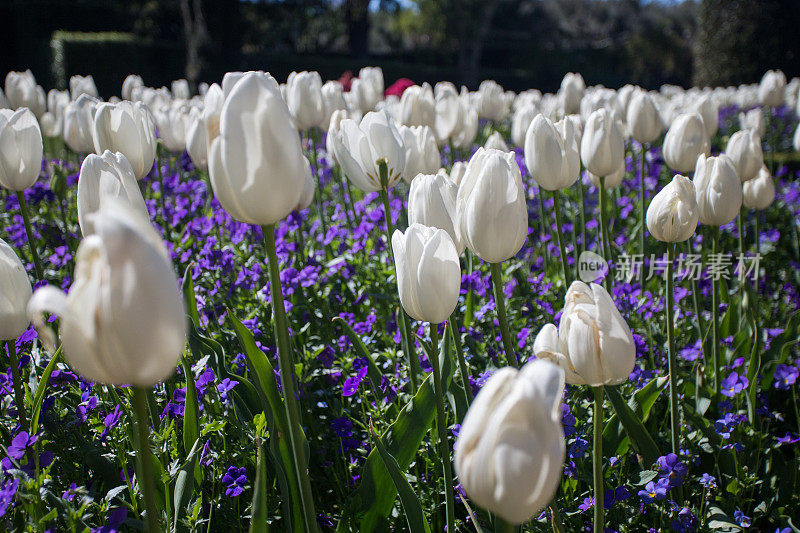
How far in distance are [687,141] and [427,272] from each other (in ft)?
5.57

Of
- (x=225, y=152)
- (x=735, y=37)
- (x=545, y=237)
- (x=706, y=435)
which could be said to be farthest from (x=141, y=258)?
(x=735, y=37)

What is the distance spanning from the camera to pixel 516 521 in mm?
770

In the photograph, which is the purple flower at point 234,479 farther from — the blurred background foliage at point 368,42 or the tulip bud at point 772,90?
the blurred background foliage at point 368,42

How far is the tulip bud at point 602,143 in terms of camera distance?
2.18 meters

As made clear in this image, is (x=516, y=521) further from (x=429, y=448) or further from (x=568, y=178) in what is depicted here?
(x=568, y=178)

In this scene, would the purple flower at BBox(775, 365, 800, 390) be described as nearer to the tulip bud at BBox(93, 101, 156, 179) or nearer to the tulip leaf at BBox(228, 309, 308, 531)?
the tulip leaf at BBox(228, 309, 308, 531)

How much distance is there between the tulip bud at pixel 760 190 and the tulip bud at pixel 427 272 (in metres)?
2.11

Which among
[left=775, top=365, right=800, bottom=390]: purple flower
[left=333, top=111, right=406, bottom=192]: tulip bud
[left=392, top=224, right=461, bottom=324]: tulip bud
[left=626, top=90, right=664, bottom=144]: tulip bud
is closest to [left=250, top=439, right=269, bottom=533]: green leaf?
[left=392, top=224, right=461, bottom=324]: tulip bud

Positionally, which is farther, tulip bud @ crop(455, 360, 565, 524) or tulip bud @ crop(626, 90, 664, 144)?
tulip bud @ crop(626, 90, 664, 144)

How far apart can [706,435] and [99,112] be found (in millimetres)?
2117

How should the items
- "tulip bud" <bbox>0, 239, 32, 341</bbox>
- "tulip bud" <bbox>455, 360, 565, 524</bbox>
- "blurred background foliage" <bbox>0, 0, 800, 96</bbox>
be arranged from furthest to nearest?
"blurred background foliage" <bbox>0, 0, 800, 96</bbox> < "tulip bud" <bbox>0, 239, 32, 341</bbox> < "tulip bud" <bbox>455, 360, 565, 524</bbox>

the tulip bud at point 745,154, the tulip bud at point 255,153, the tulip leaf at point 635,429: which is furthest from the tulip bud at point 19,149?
the tulip bud at point 745,154

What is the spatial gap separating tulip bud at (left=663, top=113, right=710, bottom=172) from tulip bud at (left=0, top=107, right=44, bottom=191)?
2230mm

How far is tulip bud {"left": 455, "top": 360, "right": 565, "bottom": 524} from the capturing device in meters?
0.71
